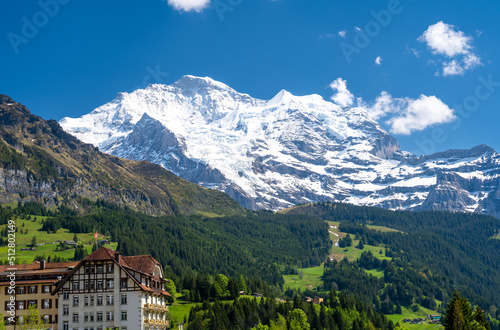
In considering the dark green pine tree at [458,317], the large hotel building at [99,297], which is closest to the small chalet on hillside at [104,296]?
the large hotel building at [99,297]

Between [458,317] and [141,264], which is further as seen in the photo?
[141,264]

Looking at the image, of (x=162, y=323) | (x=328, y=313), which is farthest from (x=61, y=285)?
(x=328, y=313)

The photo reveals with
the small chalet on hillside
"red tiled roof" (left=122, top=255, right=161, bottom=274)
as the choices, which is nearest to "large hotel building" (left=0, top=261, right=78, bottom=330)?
the small chalet on hillside

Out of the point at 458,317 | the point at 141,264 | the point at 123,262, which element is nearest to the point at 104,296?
the point at 123,262

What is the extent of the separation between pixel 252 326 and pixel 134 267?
7309 cm

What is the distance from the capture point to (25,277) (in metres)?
109

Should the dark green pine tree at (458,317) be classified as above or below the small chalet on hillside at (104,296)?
below

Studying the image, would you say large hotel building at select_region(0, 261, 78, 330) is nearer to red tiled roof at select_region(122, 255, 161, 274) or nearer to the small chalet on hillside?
the small chalet on hillside

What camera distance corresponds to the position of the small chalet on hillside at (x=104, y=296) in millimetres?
99125

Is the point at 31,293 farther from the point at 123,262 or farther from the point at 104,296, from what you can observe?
the point at 123,262

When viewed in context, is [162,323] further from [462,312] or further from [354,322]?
[354,322]

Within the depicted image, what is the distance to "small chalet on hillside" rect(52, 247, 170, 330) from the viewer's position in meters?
99.1

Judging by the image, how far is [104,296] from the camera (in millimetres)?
100188

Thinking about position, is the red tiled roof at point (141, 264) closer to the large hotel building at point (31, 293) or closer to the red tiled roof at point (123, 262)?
the red tiled roof at point (123, 262)
